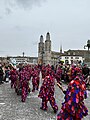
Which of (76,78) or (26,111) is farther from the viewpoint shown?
(26,111)

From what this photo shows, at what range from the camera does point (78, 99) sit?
298 inches

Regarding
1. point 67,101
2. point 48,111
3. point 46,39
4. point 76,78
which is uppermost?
point 46,39

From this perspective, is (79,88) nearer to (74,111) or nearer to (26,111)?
(74,111)

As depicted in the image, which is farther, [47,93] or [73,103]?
[47,93]

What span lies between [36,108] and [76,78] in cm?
484

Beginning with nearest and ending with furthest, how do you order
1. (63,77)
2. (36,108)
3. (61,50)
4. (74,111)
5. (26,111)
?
1. (74,111)
2. (26,111)
3. (36,108)
4. (63,77)
5. (61,50)

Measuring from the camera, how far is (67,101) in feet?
24.9

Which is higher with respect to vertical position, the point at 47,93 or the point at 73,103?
the point at 73,103

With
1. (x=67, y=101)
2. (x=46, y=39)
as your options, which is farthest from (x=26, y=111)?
(x=46, y=39)

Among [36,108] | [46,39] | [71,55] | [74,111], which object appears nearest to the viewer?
[74,111]

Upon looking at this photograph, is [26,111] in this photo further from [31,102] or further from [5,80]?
[5,80]

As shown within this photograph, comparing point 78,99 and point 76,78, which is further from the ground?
point 76,78

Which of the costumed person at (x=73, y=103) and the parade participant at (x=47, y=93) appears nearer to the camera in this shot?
the costumed person at (x=73, y=103)

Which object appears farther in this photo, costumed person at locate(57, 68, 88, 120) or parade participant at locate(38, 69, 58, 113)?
parade participant at locate(38, 69, 58, 113)
